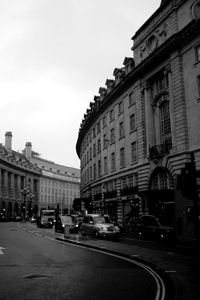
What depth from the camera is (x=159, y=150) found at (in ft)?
112

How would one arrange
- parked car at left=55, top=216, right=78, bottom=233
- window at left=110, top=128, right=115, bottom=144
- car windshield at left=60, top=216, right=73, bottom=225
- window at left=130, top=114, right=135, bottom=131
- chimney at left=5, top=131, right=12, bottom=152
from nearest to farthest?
parked car at left=55, top=216, right=78, bottom=233, car windshield at left=60, top=216, right=73, bottom=225, window at left=130, top=114, right=135, bottom=131, window at left=110, top=128, right=115, bottom=144, chimney at left=5, top=131, right=12, bottom=152

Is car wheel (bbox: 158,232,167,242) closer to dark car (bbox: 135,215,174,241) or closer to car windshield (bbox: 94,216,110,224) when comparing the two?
dark car (bbox: 135,215,174,241)

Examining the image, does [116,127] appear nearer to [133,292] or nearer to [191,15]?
[191,15]

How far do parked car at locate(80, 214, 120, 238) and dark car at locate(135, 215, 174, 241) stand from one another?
181cm

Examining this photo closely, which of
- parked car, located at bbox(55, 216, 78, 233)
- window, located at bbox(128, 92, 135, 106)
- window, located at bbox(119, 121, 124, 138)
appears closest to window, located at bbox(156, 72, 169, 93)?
window, located at bbox(128, 92, 135, 106)

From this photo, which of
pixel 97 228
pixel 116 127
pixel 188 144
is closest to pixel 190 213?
pixel 97 228

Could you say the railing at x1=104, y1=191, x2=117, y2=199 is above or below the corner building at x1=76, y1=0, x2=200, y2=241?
below

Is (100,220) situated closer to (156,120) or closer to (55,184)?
(156,120)

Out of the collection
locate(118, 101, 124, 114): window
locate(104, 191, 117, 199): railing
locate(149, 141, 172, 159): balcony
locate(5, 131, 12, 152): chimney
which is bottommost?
locate(104, 191, 117, 199): railing

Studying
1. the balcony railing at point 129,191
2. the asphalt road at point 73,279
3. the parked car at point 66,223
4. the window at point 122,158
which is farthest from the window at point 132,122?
the asphalt road at point 73,279

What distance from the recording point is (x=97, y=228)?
87.2 feet

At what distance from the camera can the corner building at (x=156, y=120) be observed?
29.7 meters

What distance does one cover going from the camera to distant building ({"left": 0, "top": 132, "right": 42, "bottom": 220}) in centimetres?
10538

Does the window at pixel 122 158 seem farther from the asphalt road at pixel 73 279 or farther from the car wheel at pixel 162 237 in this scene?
the asphalt road at pixel 73 279
